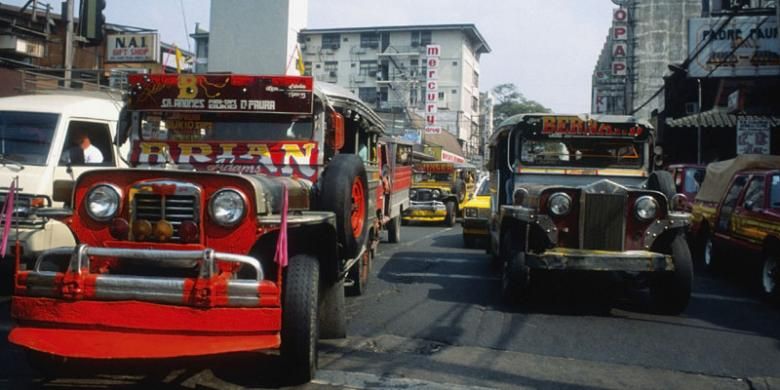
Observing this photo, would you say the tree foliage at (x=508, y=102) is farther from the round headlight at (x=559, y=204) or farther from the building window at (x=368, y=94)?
the round headlight at (x=559, y=204)

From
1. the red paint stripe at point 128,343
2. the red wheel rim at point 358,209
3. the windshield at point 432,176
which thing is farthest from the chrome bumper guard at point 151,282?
the windshield at point 432,176

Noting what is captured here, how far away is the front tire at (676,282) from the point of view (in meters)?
7.48

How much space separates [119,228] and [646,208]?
18.7 ft

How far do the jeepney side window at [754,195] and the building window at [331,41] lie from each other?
58226 millimetres

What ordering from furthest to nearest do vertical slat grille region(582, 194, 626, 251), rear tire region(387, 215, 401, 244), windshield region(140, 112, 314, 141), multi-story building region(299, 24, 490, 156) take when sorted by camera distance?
1. multi-story building region(299, 24, 490, 156)
2. rear tire region(387, 215, 401, 244)
3. vertical slat grille region(582, 194, 626, 251)
4. windshield region(140, 112, 314, 141)

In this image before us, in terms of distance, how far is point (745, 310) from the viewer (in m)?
8.27

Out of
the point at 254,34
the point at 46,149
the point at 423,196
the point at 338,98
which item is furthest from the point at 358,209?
the point at 254,34

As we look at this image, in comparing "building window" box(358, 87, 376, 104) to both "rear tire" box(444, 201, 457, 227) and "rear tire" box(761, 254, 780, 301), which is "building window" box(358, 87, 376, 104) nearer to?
"rear tire" box(444, 201, 457, 227)

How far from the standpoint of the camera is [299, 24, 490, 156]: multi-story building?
209ft

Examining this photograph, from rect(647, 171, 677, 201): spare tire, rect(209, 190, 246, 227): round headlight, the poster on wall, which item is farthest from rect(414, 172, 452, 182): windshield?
rect(209, 190, 246, 227): round headlight

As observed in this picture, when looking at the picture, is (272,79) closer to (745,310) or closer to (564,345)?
(564,345)

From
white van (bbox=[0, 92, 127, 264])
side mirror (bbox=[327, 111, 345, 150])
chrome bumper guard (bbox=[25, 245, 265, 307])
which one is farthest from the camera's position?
white van (bbox=[0, 92, 127, 264])

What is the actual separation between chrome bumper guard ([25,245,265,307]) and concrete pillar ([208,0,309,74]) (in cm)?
2316

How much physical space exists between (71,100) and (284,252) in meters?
6.28
